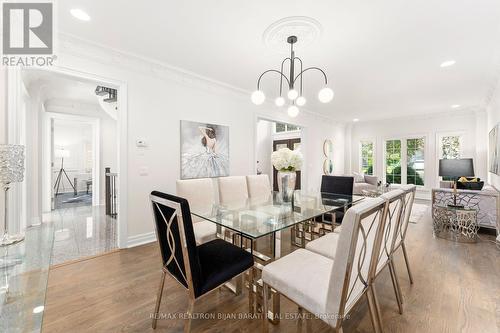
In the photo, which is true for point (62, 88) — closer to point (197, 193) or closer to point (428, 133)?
point (197, 193)

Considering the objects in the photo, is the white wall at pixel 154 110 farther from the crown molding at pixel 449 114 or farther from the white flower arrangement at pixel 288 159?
the crown molding at pixel 449 114

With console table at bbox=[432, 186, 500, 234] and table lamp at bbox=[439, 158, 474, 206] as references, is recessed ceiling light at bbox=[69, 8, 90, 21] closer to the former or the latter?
console table at bbox=[432, 186, 500, 234]

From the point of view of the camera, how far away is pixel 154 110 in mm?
3021

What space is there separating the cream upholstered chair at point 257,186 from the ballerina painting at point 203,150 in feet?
2.39

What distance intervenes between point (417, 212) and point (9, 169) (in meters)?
6.36

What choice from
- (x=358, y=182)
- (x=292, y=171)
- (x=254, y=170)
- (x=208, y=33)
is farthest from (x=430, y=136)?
(x=208, y=33)

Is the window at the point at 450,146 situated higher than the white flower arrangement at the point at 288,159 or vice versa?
the window at the point at 450,146

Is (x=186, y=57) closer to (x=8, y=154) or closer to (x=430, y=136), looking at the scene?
(x=8, y=154)

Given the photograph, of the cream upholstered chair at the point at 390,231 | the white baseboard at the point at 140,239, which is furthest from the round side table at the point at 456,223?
the white baseboard at the point at 140,239

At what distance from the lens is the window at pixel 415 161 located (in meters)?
6.43

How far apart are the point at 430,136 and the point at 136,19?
766cm

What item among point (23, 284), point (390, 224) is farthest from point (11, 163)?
point (390, 224)

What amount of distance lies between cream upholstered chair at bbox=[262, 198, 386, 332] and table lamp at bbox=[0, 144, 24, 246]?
177 centimetres

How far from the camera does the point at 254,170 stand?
14.3 ft
